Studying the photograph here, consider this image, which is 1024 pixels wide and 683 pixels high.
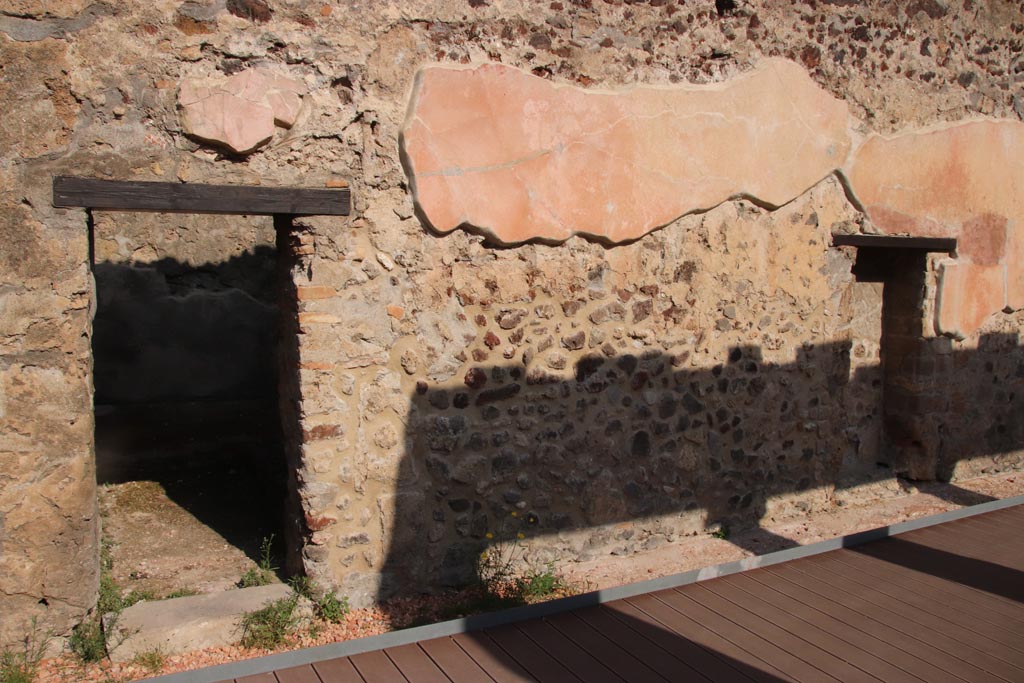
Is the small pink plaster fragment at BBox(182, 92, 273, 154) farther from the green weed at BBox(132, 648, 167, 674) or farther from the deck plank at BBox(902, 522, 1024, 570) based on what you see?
the deck plank at BBox(902, 522, 1024, 570)

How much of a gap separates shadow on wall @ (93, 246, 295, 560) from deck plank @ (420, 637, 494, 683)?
2.61 m

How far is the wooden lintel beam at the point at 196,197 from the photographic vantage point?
3109 millimetres

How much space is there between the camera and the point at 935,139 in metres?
5.52

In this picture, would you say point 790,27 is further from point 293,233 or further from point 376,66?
point 293,233

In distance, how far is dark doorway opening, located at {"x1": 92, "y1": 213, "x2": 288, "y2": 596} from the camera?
548cm

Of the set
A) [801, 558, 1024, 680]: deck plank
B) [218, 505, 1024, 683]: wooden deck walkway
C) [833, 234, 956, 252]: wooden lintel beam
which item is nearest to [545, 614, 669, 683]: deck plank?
[218, 505, 1024, 683]: wooden deck walkway

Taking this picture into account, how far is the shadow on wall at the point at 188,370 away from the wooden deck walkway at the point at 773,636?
2.71 metres

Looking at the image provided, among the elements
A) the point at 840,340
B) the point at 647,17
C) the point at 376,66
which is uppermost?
the point at 647,17

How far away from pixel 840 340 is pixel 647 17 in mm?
2276

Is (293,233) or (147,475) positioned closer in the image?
(293,233)

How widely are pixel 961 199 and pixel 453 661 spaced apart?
468cm

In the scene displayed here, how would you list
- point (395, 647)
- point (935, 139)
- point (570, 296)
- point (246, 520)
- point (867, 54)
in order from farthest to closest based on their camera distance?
point (935, 139)
point (867, 54)
point (246, 520)
point (570, 296)
point (395, 647)

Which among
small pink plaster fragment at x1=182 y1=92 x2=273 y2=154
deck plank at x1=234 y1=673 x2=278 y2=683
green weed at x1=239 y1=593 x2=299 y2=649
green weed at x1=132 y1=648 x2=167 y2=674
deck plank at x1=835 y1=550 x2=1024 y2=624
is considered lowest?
green weed at x1=132 y1=648 x2=167 y2=674

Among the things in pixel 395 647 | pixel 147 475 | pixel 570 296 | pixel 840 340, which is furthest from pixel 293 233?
pixel 840 340
